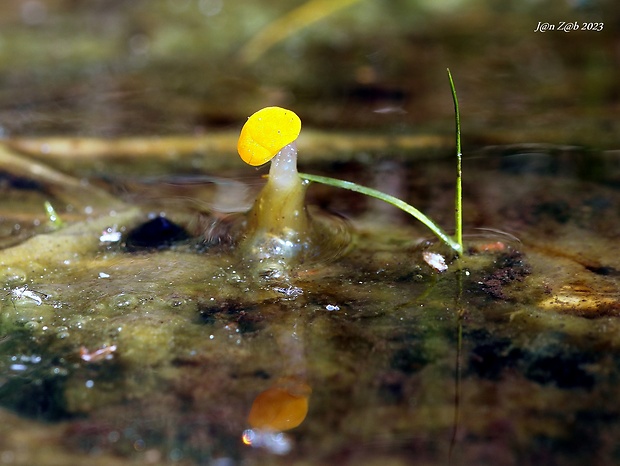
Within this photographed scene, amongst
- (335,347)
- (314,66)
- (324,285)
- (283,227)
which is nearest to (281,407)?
(335,347)

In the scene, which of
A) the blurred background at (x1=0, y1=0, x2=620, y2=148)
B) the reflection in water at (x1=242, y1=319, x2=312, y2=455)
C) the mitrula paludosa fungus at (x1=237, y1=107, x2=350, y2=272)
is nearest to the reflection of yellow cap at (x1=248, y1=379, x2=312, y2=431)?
the reflection in water at (x1=242, y1=319, x2=312, y2=455)

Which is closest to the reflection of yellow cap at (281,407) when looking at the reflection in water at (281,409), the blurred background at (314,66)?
the reflection in water at (281,409)

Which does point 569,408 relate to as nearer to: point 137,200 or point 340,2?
point 137,200

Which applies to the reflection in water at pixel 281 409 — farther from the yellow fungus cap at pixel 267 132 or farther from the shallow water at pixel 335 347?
the yellow fungus cap at pixel 267 132

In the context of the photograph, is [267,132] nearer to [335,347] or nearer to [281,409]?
[335,347]

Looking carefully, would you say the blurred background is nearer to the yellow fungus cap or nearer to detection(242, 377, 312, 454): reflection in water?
the yellow fungus cap

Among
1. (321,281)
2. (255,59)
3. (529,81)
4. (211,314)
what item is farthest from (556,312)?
(255,59)
